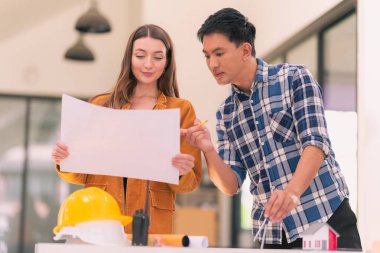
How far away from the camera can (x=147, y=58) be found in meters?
2.20

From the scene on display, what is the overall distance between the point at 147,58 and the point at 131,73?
9cm

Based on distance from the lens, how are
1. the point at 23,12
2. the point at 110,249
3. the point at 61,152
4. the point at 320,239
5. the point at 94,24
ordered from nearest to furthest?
the point at 110,249, the point at 320,239, the point at 61,152, the point at 94,24, the point at 23,12

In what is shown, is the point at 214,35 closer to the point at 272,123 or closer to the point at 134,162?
the point at 272,123

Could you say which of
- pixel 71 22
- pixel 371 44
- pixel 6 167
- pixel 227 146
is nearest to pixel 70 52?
pixel 71 22

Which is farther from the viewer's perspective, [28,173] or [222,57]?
[28,173]

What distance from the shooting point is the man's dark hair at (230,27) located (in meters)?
2.21

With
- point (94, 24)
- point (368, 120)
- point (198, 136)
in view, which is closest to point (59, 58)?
point (94, 24)

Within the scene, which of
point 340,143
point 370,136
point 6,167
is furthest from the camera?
point 6,167

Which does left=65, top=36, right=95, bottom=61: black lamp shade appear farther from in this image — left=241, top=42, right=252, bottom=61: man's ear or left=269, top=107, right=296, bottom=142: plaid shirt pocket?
left=269, top=107, right=296, bottom=142: plaid shirt pocket

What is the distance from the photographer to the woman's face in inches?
86.7

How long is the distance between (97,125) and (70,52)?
6.04m

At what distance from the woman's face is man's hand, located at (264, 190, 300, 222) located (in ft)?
1.85

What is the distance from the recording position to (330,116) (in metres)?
5.80

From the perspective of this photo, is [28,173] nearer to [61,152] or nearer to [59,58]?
[59,58]
